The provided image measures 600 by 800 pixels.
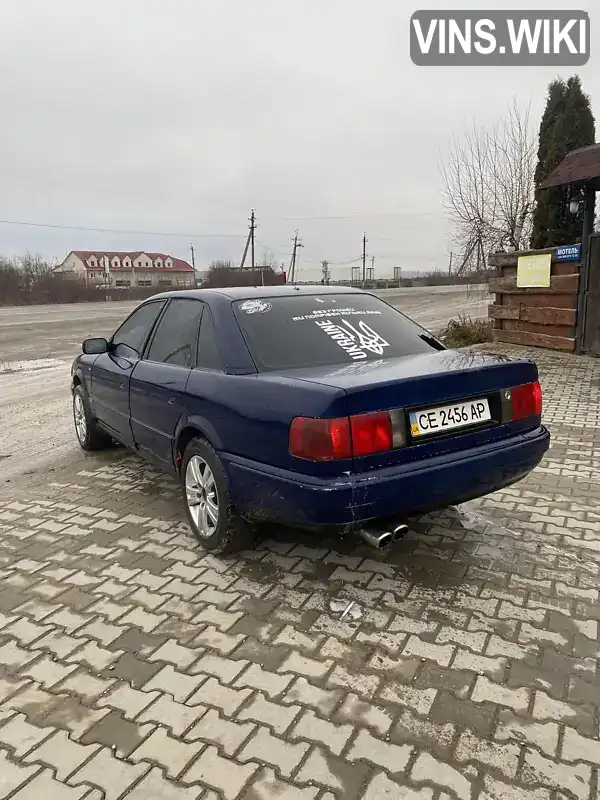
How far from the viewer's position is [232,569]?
3.34 m

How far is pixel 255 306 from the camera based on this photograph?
12.0ft

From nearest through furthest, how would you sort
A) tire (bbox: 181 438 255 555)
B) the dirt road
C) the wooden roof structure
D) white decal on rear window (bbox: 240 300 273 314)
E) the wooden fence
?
tire (bbox: 181 438 255 555)
white decal on rear window (bbox: 240 300 273 314)
the dirt road
the wooden roof structure
the wooden fence

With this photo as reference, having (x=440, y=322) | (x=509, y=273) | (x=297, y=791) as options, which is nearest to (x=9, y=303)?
(x=440, y=322)

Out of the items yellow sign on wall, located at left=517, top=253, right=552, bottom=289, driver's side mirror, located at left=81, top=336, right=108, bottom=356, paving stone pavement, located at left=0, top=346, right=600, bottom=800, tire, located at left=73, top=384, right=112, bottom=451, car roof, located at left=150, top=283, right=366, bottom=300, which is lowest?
paving stone pavement, located at left=0, top=346, right=600, bottom=800

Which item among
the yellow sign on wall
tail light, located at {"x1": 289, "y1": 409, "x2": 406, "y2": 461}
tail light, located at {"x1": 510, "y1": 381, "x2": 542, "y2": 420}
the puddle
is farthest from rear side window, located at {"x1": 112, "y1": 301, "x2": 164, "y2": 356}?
the yellow sign on wall

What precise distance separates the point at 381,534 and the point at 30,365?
11012 millimetres

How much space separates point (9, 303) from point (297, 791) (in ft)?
176

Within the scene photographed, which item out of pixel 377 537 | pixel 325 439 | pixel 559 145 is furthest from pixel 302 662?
pixel 559 145

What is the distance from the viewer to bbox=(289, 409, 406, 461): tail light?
8.62 feet

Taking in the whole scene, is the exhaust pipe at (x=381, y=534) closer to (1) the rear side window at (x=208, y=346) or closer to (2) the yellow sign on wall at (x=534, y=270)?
(1) the rear side window at (x=208, y=346)

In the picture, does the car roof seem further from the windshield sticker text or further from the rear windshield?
the windshield sticker text

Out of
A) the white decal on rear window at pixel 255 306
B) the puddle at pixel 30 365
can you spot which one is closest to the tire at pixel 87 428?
the white decal on rear window at pixel 255 306

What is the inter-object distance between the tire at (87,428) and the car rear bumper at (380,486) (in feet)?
9.53

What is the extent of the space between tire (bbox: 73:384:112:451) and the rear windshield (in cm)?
264
